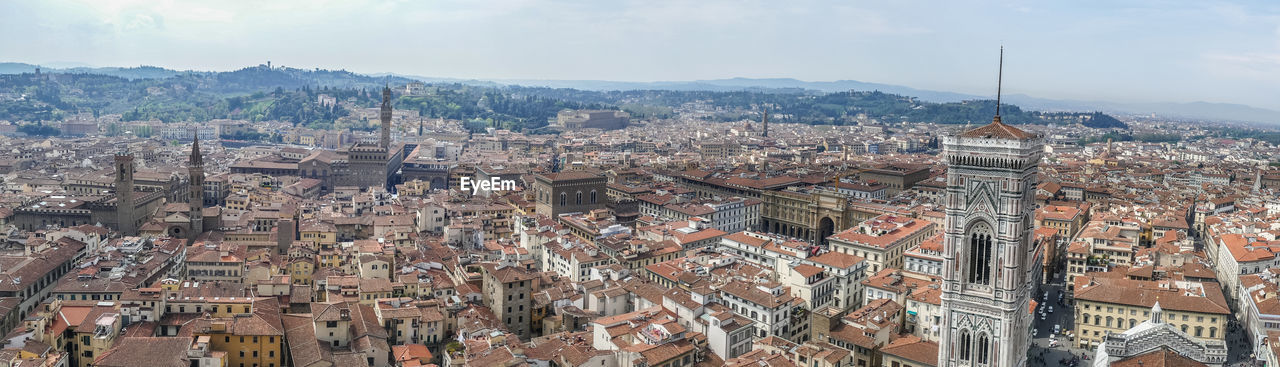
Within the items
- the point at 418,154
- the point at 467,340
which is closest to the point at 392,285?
the point at 467,340

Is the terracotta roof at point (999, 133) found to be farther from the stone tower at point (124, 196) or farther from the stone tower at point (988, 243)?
the stone tower at point (124, 196)

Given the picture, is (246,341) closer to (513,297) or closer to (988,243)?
(513,297)

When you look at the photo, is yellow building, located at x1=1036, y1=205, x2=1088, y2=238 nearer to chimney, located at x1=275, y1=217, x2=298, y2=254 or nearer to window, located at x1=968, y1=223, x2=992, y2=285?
window, located at x1=968, y1=223, x2=992, y2=285

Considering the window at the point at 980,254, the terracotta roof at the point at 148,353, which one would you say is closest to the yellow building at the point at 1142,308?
the window at the point at 980,254

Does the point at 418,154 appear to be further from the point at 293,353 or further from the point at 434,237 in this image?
the point at 293,353

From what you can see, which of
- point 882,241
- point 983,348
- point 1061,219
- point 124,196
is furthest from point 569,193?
point 983,348
